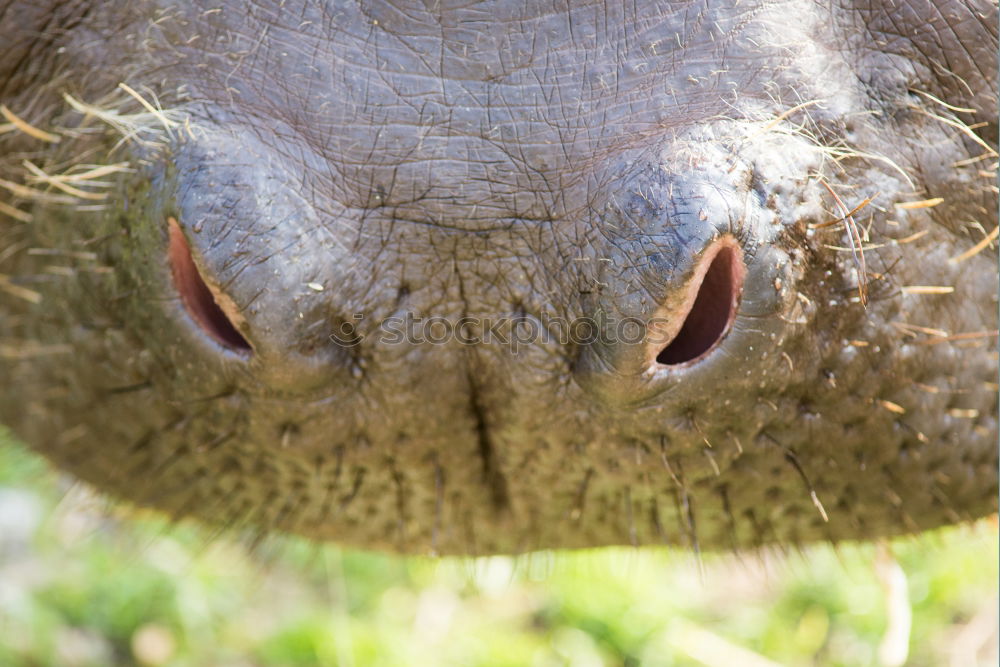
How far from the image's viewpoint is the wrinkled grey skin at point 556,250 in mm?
1808

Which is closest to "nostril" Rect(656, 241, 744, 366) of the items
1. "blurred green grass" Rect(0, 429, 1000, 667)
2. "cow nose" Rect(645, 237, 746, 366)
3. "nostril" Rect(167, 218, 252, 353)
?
"cow nose" Rect(645, 237, 746, 366)

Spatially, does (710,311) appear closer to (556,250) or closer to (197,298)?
(556,250)

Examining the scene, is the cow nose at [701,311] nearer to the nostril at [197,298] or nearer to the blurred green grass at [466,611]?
the nostril at [197,298]

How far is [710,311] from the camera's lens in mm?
1799

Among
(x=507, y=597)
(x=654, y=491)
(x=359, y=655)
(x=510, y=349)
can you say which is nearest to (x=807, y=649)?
(x=507, y=597)

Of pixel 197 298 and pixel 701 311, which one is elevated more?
pixel 701 311

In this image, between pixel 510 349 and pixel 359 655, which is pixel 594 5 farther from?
pixel 359 655

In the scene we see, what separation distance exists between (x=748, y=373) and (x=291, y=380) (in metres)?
0.65

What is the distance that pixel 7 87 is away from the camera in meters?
2.27

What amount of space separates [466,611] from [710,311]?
2.62 m

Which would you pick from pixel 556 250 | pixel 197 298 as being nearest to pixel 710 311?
pixel 556 250

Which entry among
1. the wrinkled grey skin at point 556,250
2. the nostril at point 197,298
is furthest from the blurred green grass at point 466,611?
the nostril at point 197,298

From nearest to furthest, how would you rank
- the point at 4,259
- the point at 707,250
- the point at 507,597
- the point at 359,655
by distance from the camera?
the point at 707,250, the point at 4,259, the point at 359,655, the point at 507,597

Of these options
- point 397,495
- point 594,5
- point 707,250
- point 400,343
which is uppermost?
point 594,5
